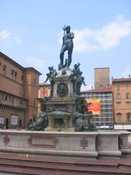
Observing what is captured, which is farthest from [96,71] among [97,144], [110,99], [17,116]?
[97,144]

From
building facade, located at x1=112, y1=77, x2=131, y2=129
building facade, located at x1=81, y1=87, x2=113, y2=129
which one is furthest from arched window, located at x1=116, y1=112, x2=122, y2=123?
building facade, located at x1=81, y1=87, x2=113, y2=129

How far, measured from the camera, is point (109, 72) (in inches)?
4387

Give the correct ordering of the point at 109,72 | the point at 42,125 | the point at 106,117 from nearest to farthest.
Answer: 1. the point at 42,125
2. the point at 106,117
3. the point at 109,72

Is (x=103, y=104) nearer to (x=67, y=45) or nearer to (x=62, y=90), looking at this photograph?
(x=67, y=45)

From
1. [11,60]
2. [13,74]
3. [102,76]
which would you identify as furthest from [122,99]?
[11,60]

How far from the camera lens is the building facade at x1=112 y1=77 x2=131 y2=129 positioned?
84150 mm

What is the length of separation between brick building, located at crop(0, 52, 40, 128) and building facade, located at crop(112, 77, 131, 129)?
20791mm

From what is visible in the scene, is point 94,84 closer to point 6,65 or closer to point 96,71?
point 96,71

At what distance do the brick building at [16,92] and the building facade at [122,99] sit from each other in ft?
68.2

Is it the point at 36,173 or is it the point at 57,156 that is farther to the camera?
the point at 57,156

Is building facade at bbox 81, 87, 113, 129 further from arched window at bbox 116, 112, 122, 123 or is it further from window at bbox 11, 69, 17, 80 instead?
window at bbox 11, 69, 17, 80

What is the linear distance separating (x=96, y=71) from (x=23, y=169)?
101 metres

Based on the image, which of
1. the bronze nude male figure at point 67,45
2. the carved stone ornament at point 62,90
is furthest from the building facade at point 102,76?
the carved stone ornament at point 62,90

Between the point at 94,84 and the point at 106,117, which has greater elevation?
the point at 94,84
